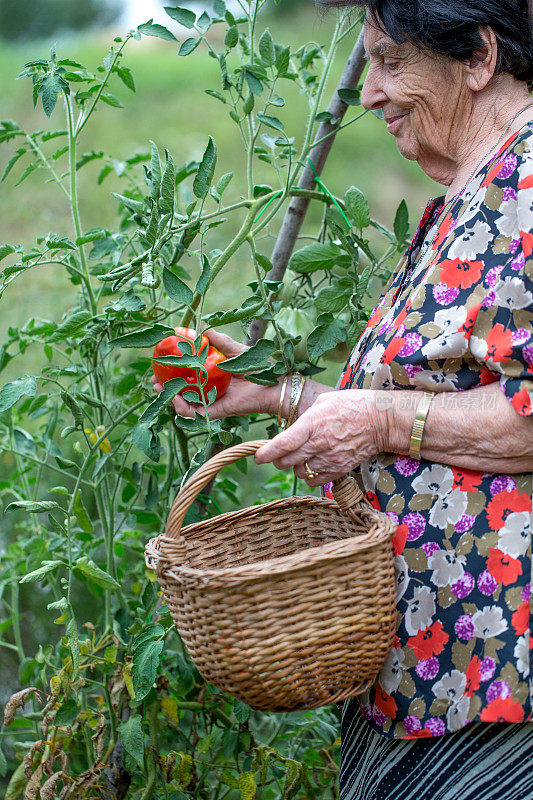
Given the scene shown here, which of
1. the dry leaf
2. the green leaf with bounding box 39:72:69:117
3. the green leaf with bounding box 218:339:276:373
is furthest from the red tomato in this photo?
the dry leaf

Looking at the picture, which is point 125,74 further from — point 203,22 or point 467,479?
point 467,479

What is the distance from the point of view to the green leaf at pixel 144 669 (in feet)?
3.61

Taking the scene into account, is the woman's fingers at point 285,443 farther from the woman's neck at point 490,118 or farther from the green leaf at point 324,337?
the woman's neck at point 490,118

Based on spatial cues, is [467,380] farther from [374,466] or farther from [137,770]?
[137,770]

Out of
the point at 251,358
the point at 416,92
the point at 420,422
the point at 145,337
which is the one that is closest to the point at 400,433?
the point at 420,422

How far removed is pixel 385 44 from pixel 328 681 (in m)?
0.82

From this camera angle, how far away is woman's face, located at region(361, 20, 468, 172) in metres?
1.02

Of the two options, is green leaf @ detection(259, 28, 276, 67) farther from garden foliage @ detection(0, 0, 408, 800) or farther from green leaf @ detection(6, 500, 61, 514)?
green leaf @ detection(6, 500, 61, 514)

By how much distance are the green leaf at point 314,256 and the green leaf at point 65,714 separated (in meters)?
0.80

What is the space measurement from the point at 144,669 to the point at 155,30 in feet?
3.17

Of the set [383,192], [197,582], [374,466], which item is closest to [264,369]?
[374,466]

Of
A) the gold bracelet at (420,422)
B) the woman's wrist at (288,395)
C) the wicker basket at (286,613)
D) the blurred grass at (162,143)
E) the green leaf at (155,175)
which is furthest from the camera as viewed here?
the blurred grass at (162,143)

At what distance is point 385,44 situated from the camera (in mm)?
1039

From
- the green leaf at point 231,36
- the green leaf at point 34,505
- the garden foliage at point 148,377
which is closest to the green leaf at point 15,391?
the garden foliage at point 148,377
